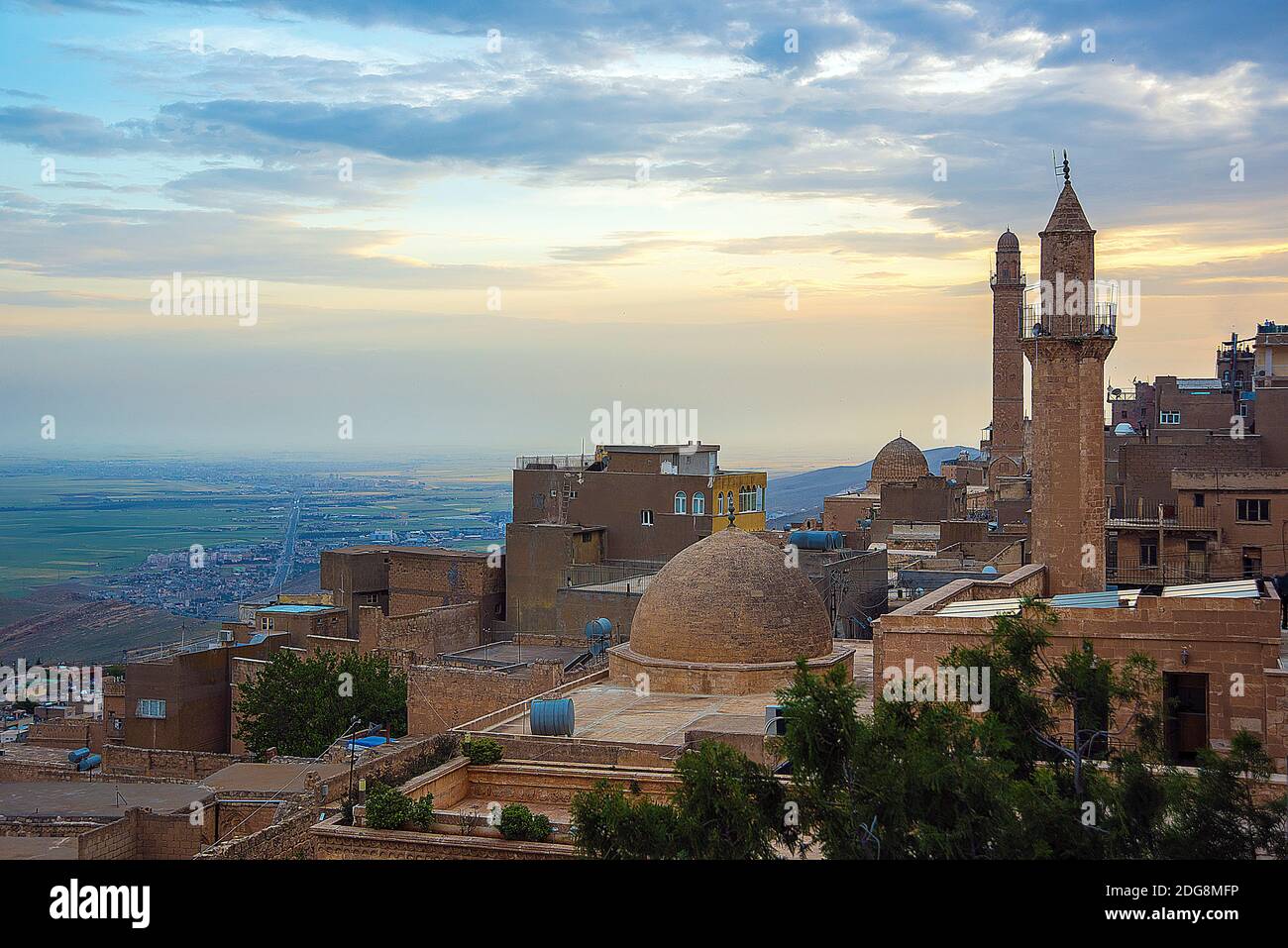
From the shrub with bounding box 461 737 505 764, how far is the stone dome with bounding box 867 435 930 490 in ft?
139

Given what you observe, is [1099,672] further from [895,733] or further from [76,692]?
[76,692]

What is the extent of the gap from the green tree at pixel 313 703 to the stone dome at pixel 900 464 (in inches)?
1348

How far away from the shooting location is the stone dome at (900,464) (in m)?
62.4

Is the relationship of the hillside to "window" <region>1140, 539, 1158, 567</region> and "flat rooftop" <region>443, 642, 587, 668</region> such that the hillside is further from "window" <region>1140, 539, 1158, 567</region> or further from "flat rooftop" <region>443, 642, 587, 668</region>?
"window" <region>1140, 539, 1158, 567</region>

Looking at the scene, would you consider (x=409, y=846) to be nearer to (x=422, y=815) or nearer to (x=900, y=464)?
(x=422, y=815)

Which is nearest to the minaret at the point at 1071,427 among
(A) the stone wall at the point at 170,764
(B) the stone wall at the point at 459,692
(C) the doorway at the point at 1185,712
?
(C) the doorway at the point at 1185,712

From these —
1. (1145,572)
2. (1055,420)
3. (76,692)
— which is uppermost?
(1055,420)

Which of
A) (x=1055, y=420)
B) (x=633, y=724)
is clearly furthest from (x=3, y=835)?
(x=1055, y=420)

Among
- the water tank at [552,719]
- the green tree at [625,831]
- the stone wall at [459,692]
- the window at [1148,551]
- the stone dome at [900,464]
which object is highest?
the stone dome at [900,464]

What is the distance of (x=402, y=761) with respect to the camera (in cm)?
2223

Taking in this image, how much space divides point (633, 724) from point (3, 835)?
38.0 feet

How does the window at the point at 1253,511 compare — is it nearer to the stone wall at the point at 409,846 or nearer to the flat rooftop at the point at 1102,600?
the flat rooftop at the point at 1102,600

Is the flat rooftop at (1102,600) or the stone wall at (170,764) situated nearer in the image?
the flat rooftop at (1102,600)
